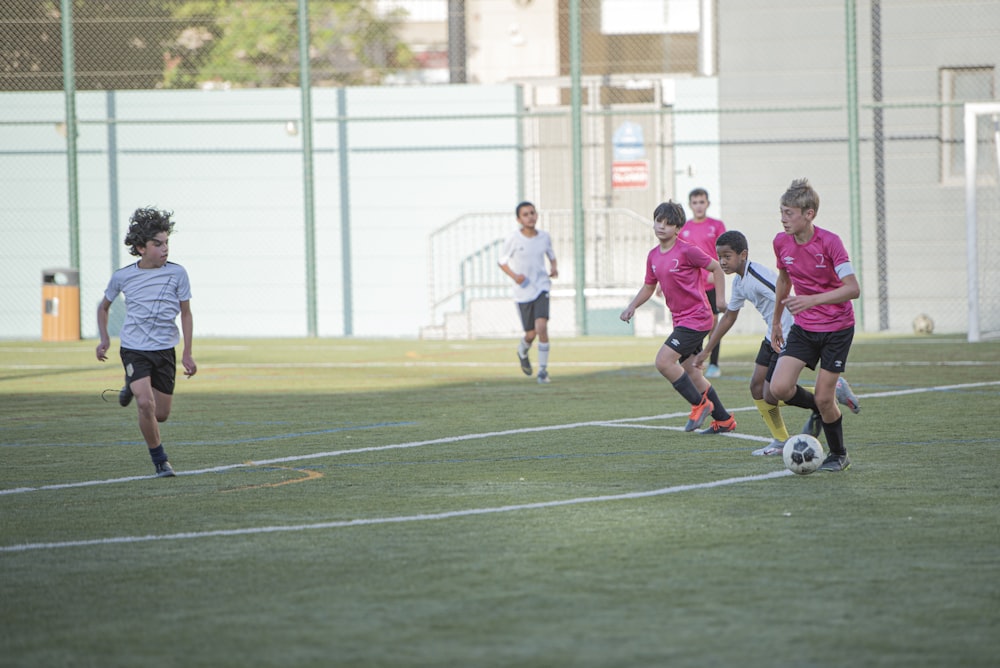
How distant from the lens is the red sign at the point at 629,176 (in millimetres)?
23797

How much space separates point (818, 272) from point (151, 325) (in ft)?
12.9

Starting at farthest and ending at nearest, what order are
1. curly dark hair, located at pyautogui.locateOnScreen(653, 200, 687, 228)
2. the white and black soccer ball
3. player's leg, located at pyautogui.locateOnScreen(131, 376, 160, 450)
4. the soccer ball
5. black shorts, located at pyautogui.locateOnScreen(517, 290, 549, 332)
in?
the white and black soccer ball < black shorts, located at pyautogui.locateOnScreen(517, 290, 549, 332) < curly dark hair, located at pyautogui.locateOnScreen(653, 200, 687, 228) < player's leg, located at pyautogui.locateOnScreen(131, 376, 160, 450) < the soccer ball

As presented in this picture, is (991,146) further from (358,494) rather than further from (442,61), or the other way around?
(442,61)

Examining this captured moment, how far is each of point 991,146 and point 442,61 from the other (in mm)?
22123

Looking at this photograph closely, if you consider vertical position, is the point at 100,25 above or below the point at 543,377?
above

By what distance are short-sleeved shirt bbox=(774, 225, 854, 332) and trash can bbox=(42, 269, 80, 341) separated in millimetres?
17897

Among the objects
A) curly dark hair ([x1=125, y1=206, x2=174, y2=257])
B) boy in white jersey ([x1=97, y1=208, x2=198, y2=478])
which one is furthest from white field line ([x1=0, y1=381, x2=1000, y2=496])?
curly dark hair ([x1=125, y1=206, x2=174, y2=257])

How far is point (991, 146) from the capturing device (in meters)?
22.6

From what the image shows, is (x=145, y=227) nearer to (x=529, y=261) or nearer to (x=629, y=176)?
(x=529, y=261)

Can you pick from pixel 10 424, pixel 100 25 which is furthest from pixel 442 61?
pixel 10 424

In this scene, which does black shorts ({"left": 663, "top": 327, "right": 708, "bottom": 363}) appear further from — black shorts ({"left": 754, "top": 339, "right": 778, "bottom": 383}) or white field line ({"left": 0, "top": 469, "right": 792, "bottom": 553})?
white field line ({"left": 0, "top": 469, "right": 792, "bottom": 553})

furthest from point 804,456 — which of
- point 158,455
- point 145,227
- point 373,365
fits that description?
point 373,365

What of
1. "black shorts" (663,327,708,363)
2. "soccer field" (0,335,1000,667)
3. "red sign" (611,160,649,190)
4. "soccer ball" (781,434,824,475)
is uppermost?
"red sign" (611,160,649,190)

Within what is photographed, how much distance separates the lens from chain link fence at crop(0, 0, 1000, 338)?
22.9 meters
